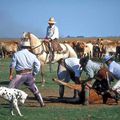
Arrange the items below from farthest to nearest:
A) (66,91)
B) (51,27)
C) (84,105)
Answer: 1. (51,27)
2. (66,91)
3. (84,105)

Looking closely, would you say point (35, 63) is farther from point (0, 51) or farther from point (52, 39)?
point (0, 51)

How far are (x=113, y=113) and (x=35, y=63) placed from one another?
2607mm

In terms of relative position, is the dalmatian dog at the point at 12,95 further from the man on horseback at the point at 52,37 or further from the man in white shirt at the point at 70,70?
the man on horseback at the point at 52,37

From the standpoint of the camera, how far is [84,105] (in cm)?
1542

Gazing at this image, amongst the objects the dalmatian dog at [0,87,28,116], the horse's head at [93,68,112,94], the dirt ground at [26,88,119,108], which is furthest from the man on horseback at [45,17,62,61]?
the dalmatian dog at [0,87,28,116]

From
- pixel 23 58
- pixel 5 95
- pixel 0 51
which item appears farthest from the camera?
pixel 0 51

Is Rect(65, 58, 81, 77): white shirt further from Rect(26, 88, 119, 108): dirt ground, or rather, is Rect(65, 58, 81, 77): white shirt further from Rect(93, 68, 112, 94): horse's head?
Rect(26, 88, 119, 108): dirt ground

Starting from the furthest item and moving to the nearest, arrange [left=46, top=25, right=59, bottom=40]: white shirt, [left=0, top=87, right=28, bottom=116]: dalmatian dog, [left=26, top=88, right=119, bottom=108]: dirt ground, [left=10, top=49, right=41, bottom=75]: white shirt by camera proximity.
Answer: [left=46, top=25, right=59, bottom=40]: white shirt → [left=26, top=88, right=119, bottom=108]: dirt ground → [left=10, top=49, right=41, bottom=75]: white shirt → [left=0, top=87, right=28, bottom=116]: dalmatian dog

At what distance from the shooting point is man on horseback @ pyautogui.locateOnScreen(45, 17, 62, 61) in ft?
71.3

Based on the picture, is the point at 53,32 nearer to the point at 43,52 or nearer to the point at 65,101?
the point at 43,52

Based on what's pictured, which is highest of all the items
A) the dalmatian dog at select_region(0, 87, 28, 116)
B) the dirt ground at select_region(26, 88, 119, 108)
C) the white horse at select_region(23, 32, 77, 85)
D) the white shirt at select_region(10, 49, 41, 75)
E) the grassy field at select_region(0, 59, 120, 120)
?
the white shirt at select_region(10, 49, 41, 75)

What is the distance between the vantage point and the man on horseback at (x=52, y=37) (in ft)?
71.3

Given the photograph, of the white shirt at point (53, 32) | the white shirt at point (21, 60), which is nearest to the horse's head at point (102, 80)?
the white shirt at point (21, 60)

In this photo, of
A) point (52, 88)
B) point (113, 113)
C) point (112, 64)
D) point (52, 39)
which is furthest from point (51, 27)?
point (113, 113)
